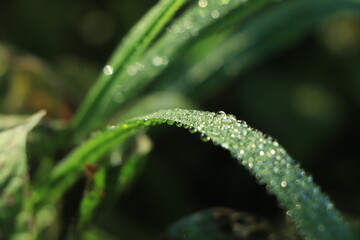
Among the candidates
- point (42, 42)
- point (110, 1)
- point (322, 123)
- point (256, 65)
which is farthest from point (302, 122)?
point (42, 42)

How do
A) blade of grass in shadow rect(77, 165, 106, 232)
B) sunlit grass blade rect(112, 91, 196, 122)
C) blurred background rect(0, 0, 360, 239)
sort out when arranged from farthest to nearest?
blurred background rect(0, 0, 360, 239) → sunlit grass blade rect(112, 91, 196, 122) → blade of grass in shadow rect(77, 165, 106, 232)

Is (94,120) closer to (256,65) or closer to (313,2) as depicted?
(313,2)

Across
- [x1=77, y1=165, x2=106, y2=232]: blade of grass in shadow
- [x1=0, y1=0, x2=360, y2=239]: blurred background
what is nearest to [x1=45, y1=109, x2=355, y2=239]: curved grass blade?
[x1=77, y1=165, x2=106, y2=232]: blade of grass in shadow

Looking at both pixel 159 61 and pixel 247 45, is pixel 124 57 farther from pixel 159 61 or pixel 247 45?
pixel 247 45

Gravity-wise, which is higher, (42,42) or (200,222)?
(42,42)

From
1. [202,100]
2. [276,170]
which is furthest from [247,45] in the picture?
[276,170]

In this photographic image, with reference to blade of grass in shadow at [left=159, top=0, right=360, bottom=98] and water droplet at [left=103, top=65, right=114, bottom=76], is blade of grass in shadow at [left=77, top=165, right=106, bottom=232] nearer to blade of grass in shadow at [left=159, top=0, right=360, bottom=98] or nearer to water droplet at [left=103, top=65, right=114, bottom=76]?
water droplet at [left=103, top=65, right=114, bottom=76]
